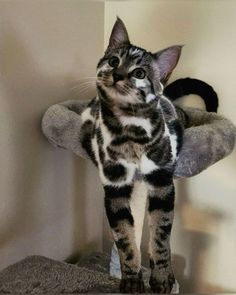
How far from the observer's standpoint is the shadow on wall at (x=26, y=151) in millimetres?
1211

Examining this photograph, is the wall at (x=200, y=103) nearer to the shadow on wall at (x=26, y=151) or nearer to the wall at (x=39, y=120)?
the wall at (x=39, y=120)

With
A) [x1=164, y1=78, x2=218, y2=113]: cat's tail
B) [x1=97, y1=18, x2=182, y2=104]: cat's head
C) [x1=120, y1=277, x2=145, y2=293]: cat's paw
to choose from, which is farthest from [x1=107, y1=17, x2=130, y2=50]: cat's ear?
[x1=120, y1=277, x2=145, y2=293]: cat's paw

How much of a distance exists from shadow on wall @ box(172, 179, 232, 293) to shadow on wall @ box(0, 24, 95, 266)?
1.37 feet

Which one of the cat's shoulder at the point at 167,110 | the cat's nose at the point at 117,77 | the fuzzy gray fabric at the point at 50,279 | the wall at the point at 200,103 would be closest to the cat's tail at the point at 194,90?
the wall at the point at 200,103

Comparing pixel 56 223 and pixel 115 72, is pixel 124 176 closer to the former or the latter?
pixel 115 72

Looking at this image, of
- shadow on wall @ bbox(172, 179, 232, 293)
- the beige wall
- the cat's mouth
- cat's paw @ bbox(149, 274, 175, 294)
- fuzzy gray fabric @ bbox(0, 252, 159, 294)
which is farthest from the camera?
shadow on wall @ bbox(172, 179, 232, 293)

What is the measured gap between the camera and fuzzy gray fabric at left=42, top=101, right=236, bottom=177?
3.48 ft

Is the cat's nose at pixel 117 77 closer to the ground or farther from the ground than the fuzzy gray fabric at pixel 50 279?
farther from the ground

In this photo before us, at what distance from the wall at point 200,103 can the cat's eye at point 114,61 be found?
0.49 meters

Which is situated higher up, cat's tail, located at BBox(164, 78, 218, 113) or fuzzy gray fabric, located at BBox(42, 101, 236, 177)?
cat's tail, located at BBox(164, 78, 218, 113)

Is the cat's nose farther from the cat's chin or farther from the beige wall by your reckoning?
the beige wall

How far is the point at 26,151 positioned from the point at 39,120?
0.10m

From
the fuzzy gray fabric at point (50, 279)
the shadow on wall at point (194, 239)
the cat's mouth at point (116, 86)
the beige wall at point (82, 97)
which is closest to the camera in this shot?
the cat's mouth at point (116, 86)

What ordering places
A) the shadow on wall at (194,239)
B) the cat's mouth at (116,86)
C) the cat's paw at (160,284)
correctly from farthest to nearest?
the shadow on wall at (194,239)
the cat's paw at (160,284)
the cat's mouth at (116,86)
